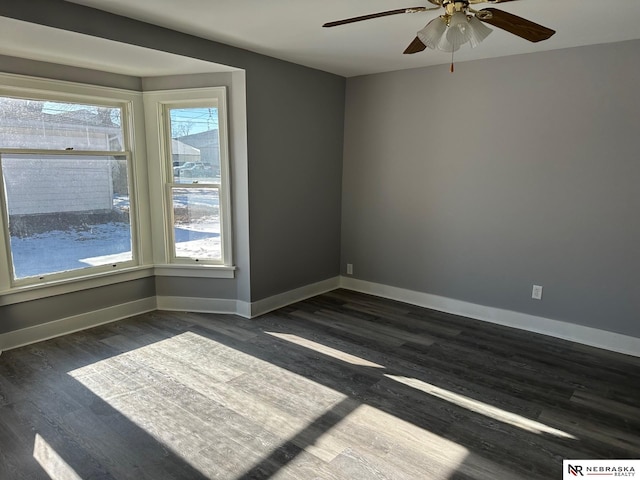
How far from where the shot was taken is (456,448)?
223 cm

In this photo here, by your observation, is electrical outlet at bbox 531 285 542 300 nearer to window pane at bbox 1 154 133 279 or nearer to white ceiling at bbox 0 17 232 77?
white ceiling at bbox 0 17 232 77

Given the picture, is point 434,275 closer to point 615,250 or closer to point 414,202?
point 414,202

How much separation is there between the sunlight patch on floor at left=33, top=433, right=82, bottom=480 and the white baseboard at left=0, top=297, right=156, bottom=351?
1410 millimetres

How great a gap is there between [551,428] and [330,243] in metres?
2.96

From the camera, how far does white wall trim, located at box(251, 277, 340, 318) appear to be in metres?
4.12

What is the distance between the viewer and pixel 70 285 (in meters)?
3.60

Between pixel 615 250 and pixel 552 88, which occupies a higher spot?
pixel 552 88

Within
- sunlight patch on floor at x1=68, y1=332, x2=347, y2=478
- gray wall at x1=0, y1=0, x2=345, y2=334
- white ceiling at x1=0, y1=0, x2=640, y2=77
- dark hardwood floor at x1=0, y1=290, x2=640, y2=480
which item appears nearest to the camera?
dark hardwood floor at x1=0, y1=290, x2=640, y2=480

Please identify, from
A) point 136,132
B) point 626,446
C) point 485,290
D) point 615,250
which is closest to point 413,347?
point 485,290

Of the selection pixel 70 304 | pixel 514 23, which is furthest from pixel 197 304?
pixel 514 23

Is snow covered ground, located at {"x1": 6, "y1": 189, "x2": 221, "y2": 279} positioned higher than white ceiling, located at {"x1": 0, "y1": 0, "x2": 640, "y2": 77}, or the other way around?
white ceiling, located at {"x1": 0, "y1": 0, "x2": 640, "y2": 77}

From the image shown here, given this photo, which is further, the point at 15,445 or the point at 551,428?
the point at 551,428

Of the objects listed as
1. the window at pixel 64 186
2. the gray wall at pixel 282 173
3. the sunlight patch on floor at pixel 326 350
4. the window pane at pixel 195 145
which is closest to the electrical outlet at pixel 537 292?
the sunlight patch on floor at pixel 326 350

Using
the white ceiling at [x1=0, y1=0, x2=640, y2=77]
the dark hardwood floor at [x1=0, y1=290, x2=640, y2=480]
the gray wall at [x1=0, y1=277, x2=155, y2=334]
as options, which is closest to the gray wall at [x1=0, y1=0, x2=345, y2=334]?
the gray wall at [x1=0, y1=277, x2=155, y2=334]
